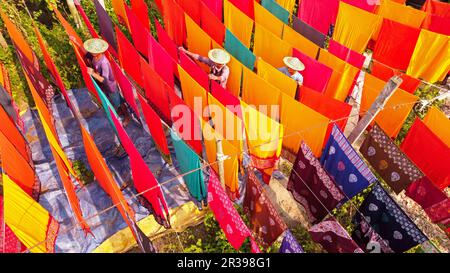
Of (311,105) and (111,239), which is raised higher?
(311,105)

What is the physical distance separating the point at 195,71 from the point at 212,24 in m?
1.40

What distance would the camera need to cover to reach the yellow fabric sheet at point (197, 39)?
18.5 feet

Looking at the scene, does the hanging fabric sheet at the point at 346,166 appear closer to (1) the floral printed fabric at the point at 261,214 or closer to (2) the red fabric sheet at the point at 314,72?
(1) the floral printed fabric at the point at 261,214

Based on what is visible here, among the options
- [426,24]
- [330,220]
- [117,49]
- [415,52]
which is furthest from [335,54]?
[117,49]

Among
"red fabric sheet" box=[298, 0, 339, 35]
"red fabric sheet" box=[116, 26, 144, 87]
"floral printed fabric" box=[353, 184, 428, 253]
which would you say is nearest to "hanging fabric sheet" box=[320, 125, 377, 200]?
"floral printed fabric" box=[353, 184, 428, 253]

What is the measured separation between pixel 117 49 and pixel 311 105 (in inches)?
132

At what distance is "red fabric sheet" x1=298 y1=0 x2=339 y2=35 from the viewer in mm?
6668

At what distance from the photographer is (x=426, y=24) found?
650 centimetres

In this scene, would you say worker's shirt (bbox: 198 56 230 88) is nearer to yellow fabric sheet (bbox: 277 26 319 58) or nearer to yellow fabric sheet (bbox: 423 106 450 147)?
yellow fabric sheet (bbox: 277 26 319 58)

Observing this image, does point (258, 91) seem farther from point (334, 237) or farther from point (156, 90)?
point (334, 237)

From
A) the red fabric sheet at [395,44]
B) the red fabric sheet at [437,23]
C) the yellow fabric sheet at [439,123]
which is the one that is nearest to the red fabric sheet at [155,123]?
the yellow fabric sheet at [439,123]

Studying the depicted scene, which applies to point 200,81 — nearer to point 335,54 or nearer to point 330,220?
point 335,54

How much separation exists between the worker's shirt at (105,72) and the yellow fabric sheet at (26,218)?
7.43ft

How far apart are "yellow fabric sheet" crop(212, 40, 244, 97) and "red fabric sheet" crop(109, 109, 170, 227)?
2.07m
